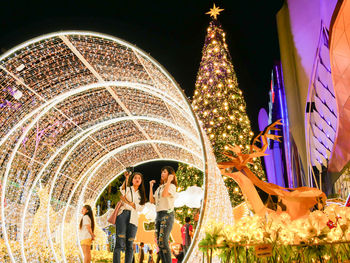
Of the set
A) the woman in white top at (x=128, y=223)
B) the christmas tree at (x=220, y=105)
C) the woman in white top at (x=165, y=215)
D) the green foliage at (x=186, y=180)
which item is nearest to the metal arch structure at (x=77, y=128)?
the woman in white top at (x=165, y=215)

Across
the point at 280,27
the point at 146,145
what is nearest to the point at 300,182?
the point at 280,27

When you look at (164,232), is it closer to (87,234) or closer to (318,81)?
(87,234)

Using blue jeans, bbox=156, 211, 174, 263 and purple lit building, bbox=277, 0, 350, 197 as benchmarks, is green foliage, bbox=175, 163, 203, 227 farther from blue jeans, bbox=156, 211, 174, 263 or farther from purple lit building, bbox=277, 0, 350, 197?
blue jeans, bbox=156, 211, 174, 263

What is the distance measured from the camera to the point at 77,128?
9.52 metres

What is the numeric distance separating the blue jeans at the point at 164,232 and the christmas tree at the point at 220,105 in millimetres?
9490

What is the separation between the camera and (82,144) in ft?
34.4

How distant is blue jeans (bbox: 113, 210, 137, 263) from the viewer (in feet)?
19.2

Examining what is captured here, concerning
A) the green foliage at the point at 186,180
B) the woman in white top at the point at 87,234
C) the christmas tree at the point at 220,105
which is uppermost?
the christmas tree at the point at 220,105

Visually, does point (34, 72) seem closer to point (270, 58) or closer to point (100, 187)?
point (100, 187)

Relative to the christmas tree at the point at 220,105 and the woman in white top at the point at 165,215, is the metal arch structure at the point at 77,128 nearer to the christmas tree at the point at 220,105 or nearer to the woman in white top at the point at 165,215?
the woman in white top at the point at 165,215

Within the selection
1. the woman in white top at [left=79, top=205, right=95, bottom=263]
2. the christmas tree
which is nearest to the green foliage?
the christmas tree

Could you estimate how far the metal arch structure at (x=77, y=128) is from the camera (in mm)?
5715

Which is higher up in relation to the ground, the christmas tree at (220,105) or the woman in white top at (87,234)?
the christmas tree at (220,105)

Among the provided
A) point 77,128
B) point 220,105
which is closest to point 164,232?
point 77,128
